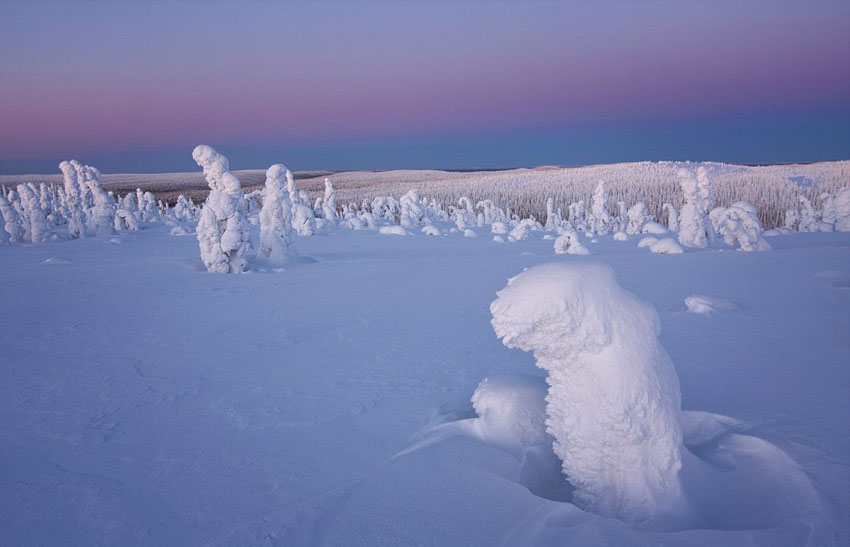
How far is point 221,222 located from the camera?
14258 millimetres

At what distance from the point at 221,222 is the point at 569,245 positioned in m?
13.4

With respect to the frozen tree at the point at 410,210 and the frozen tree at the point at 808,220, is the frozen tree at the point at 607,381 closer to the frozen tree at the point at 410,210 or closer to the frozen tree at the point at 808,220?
the frozen tree at the point at 410,210

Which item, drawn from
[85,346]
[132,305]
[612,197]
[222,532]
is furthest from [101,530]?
[612,197]

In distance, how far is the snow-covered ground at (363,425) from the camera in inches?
113

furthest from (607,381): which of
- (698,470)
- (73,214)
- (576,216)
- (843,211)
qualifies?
(576,216)

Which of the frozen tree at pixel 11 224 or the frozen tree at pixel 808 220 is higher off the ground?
the frozen tree at pixel 808 220

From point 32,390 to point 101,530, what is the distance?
334 cm

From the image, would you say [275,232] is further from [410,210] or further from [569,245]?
[410,210]

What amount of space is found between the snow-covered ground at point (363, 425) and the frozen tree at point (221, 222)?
4.04 meters

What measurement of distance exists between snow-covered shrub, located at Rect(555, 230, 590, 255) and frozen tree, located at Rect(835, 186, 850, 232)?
2048cm

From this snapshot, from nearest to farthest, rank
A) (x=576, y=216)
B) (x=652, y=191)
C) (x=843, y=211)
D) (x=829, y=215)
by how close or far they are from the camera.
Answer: (x=843, y=211), (x=829, y=215), (x=576, y=216), (x=652, y=191)

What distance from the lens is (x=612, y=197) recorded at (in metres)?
Result: 64.2

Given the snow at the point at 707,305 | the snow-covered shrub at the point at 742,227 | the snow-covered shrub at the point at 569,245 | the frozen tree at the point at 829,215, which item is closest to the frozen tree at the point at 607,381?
the snow at the point at 707,305

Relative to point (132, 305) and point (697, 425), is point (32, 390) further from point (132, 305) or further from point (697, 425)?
point (697, 425)
